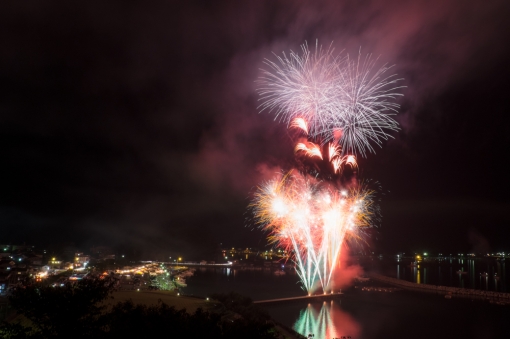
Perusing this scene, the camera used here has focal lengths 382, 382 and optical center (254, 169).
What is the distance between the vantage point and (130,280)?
800 inches

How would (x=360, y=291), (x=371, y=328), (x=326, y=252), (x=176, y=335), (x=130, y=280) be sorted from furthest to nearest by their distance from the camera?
(x=360, y=291) < (x=130, y=280) < (x=326, y=252) < (x=371, y=328) < (x=176, y=335)

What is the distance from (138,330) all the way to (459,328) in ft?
45.4

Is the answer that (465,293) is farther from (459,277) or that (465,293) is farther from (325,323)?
(459,277)

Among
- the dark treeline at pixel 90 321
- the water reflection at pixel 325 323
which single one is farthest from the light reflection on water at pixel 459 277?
the dark treeline at pixel 90 321

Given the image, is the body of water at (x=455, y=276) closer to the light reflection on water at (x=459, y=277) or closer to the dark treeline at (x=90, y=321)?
the light reflection on water at (x=459, y=277)

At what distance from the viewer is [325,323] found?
13727 millimetres

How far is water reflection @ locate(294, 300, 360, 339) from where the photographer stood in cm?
1242

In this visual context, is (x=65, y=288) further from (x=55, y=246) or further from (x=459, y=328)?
(x=55, y=246)

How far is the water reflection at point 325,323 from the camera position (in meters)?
12.4

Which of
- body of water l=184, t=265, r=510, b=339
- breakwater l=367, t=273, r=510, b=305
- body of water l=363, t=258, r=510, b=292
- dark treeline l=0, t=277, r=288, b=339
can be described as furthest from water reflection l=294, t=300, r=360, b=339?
body of water l=363, t=258, r=510, b=292

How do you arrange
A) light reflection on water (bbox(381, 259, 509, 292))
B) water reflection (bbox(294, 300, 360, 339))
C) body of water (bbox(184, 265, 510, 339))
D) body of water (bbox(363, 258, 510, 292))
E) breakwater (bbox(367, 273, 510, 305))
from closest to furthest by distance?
1. water reflection (bbox(294, 300, 360, 339))
2. body of water (bbox(184, 265, 510, 339))
3. breakwater (bbox(367, 273, 510, 305))
4. light reflection on water (bbox(381, 259, 509, 292))
5. body of water (bbox(363, 258, 510, 292))

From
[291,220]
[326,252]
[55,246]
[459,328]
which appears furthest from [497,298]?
[55,246]

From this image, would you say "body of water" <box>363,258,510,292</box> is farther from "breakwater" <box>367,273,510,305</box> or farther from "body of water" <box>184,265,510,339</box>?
"body of water" <box>184,265,510,339</box>

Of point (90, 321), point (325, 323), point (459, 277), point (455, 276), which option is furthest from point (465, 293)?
point (90, 321)
